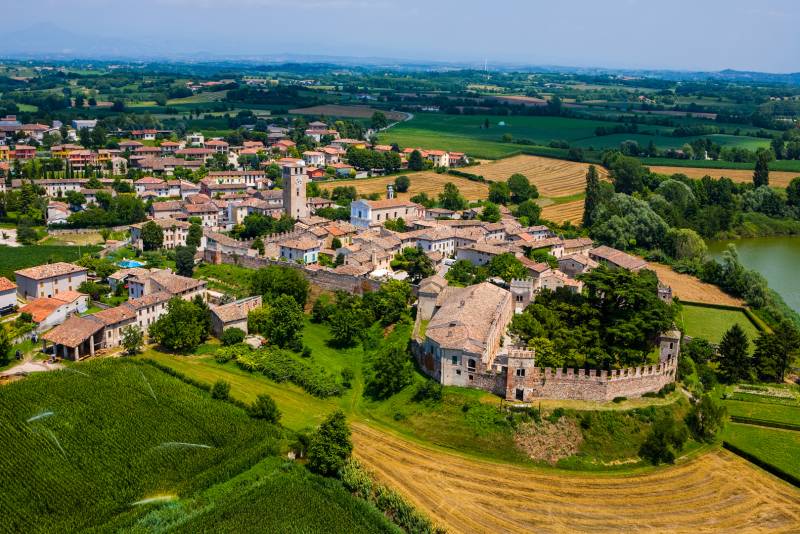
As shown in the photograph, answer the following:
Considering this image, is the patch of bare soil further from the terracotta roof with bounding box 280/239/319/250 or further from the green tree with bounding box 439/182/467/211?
the green tree with bounding box 439/182/467/211

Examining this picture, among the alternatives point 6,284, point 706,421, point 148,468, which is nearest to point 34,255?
point 6,284

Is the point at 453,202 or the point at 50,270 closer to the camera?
the point at 50,270

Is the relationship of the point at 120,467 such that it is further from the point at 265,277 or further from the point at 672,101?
the point at 672,101

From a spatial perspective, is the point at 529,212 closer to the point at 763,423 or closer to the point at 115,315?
the point at 763,423

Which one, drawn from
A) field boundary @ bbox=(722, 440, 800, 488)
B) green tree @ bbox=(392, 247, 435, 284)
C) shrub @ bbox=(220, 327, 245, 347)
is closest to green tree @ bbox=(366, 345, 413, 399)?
shrub @ bbox=(220, 327, 245, 347)

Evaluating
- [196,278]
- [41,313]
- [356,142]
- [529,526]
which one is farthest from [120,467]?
[356,142]

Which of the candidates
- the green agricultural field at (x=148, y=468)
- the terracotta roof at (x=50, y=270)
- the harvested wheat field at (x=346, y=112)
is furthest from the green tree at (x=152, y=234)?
the harvested wheat field at (x=346, y=112)
